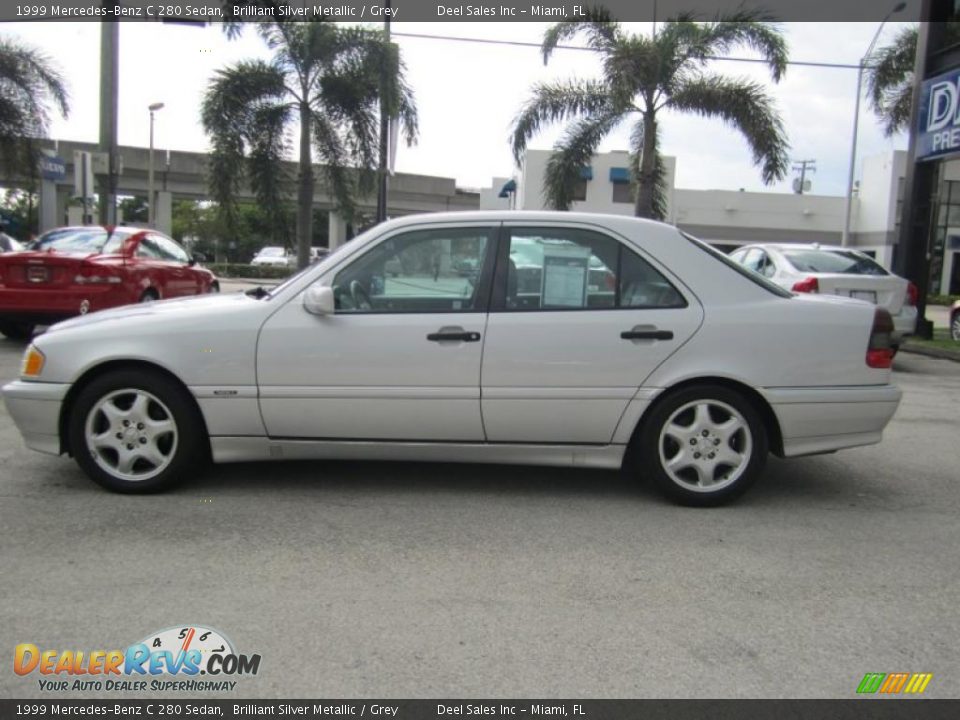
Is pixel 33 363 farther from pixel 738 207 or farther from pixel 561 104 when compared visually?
pixel 738 207

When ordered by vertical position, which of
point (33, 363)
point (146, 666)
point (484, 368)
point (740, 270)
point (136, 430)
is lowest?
point (146, 666)

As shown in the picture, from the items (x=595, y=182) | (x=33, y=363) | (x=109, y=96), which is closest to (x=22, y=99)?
(x=109, y=96)

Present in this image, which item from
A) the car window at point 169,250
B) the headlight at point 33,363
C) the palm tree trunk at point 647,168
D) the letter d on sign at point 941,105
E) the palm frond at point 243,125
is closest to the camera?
the headlight at point 33,363

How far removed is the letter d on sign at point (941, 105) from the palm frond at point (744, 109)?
361 centimetres

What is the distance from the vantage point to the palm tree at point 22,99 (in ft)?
62.5

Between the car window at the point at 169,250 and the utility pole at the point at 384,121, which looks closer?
the car window at the point at 169,250

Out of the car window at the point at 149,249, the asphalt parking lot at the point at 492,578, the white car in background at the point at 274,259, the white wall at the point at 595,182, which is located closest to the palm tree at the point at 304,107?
the car window at the point at 149,249

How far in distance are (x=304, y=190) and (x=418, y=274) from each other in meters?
14.5

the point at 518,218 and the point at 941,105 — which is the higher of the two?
the point at 941,105

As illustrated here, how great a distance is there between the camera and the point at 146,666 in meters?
2.63

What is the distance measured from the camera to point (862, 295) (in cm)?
960

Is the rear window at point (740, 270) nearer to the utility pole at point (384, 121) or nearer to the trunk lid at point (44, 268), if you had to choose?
the trunk lid at point (44, 268)

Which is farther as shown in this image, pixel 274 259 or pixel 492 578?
pixel 274 259
